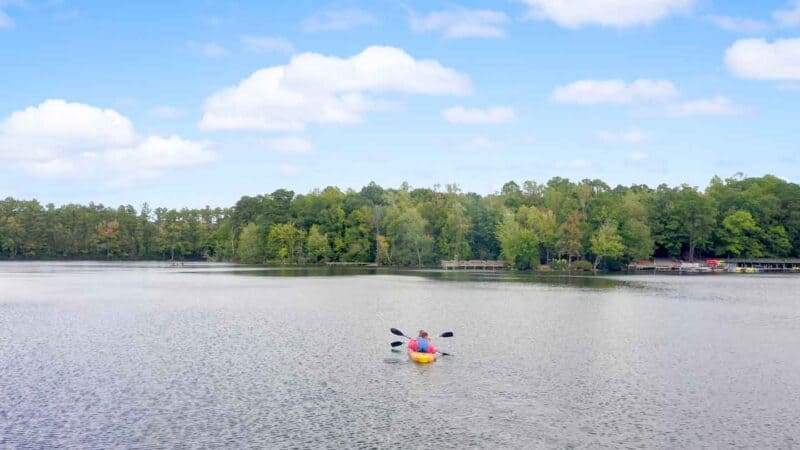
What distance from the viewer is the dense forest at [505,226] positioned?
11181 cm

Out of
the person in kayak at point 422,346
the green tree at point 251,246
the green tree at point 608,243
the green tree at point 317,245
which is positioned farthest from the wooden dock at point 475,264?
the person in kayak at point 422,346

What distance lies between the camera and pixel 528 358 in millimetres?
26922

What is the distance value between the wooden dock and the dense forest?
75.2 inches

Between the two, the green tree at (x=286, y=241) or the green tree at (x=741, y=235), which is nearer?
the green tree at (x=741, y=235)

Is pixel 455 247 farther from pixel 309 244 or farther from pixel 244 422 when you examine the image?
pixel 244 422

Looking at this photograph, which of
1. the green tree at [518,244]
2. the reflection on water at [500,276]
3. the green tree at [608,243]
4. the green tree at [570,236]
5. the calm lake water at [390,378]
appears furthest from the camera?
the green tree at [518,244]

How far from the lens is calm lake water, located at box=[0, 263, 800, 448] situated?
1688cm

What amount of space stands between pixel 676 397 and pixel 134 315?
1271 inches

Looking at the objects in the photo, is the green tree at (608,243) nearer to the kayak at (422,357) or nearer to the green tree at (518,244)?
the green tree at (518,244)

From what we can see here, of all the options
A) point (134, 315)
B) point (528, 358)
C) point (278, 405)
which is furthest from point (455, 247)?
point (278, 405)

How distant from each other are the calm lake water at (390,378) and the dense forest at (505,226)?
66340 mm

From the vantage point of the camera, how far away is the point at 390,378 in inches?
925

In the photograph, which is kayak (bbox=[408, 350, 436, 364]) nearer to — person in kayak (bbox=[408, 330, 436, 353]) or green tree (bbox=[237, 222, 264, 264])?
person in kayak (bbox=[408, 330, 436, 353])

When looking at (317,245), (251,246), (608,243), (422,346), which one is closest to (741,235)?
(608,243)
